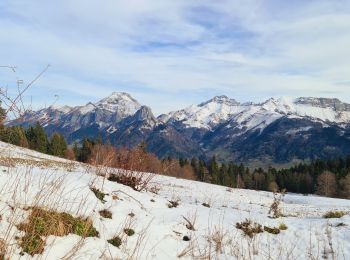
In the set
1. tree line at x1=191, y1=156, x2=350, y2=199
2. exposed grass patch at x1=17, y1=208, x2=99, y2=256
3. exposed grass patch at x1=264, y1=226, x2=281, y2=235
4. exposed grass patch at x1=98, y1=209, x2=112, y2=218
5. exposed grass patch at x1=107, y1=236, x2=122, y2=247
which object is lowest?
tree line at x1=191, y1=156, x2=350, y2=199

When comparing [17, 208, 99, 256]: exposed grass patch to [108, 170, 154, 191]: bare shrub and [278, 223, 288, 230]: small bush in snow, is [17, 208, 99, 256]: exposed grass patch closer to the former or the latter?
[108, 170, 154, 191]: bare shrub

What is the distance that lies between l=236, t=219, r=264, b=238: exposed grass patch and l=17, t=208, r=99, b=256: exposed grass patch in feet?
14.6

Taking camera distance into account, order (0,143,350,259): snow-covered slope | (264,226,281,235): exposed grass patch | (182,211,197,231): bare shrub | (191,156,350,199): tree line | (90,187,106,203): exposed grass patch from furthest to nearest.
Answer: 1. (191,156,350,199): tree line
2. (264,226,281,235): exposed grass patch
3. (90,187,106,203): exposed grass patch
4. (182,211,197,231): bare shrub
5. (0,143,350,259): snow-covered slope

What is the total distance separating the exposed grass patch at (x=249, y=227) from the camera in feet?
35.0

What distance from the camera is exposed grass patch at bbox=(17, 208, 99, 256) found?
6.18 meters

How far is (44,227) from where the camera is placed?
680 cm

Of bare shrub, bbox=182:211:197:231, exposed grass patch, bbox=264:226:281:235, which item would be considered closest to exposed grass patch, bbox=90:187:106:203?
bare shrub, bbox=182:211:197:231

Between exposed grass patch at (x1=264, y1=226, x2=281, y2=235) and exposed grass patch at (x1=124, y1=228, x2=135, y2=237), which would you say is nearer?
exposed grass patch at (x1=124, y1=228, x2=135, y2=237)

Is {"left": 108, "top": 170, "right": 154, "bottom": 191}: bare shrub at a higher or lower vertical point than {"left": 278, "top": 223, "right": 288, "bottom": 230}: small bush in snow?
higher

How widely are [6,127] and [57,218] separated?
237 centimetres

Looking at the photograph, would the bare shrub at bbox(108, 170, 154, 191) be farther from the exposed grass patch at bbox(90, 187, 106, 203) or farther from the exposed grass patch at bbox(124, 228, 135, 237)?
the exposed grass patch at bbox(124, 228, 135, 237)

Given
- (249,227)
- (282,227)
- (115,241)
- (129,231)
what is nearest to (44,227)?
(115,241)

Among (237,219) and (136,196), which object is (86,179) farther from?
(237,219)

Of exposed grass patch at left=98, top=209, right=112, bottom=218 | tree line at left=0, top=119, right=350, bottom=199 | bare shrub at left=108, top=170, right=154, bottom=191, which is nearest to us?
exposed grass patch at left=98, top=209, right=112, bottom=218
